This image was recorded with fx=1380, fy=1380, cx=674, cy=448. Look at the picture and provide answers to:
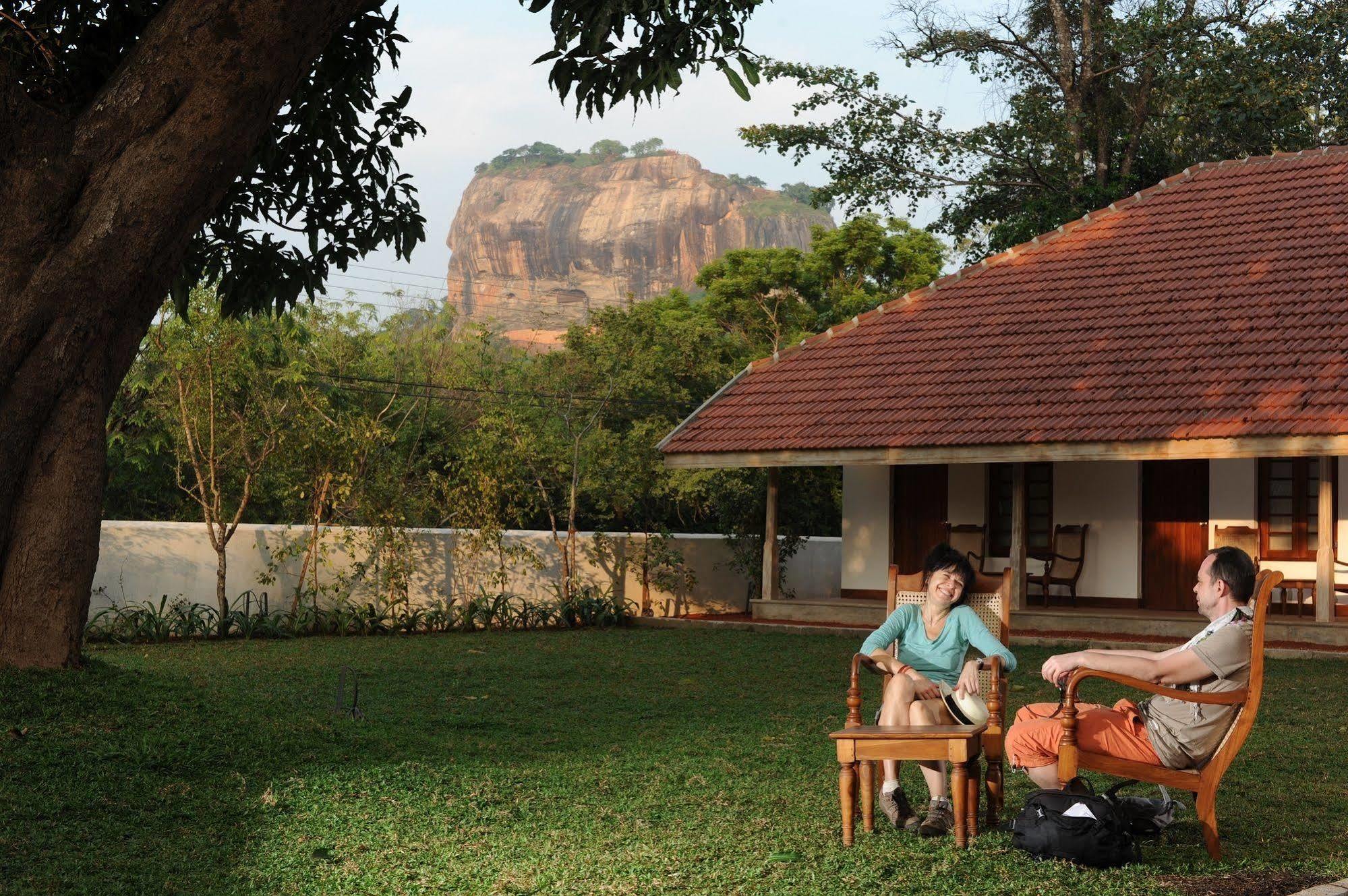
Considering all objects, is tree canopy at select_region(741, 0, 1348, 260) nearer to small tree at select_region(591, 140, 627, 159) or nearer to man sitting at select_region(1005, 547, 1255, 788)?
man sitting at select_region(1005, 547, 1255, 788)

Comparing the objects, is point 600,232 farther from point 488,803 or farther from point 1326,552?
point 488,803

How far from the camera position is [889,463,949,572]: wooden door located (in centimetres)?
1780

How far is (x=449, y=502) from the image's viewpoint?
16.7 meters

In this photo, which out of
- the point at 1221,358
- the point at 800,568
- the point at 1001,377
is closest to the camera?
the point at 1221,358

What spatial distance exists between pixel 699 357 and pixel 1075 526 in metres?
13.2

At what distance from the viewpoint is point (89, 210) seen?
646cm

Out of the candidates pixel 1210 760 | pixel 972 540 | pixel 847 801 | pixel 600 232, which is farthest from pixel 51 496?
pixel 600 232

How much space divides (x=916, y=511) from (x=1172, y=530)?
3.19m

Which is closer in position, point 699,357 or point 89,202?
point 89,202

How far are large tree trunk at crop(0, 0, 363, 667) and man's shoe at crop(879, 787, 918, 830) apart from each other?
4074 millimetres

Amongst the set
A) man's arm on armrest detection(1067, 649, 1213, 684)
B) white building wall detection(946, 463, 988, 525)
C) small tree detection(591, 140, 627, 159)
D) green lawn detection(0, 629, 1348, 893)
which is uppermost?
small tree detection(591, 140, 627, 159)

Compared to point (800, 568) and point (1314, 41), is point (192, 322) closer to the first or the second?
point (800, 568)

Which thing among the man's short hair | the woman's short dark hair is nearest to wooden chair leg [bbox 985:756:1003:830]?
the woman's short dark hair

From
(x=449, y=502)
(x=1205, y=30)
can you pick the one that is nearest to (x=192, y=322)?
(x=449, y=502)
